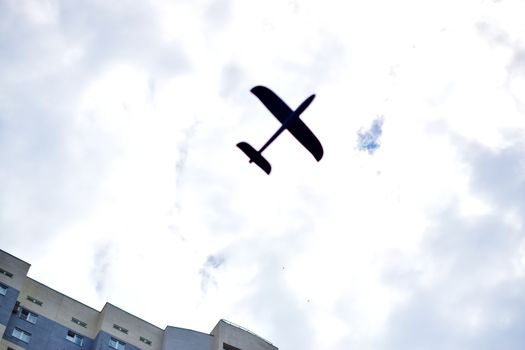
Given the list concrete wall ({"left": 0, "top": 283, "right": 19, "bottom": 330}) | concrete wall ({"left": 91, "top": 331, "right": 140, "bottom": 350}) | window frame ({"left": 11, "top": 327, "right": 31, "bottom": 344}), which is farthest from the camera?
concrete wall ({"left": 91, "top": 331, "right": 140, "bottom": 350})

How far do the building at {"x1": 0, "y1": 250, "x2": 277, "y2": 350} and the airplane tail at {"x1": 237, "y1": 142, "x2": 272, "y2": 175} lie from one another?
2697 cm

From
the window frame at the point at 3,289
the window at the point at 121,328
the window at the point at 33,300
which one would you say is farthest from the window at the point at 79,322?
the window frame at the point at 3,289

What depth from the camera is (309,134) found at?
38812 millimetres

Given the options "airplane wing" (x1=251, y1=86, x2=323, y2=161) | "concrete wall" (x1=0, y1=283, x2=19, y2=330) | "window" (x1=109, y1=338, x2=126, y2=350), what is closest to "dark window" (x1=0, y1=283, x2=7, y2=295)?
"concrete wall" (x1=0, y1=283, x2=19, y2=330)

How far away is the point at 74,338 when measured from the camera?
56250 millimetres

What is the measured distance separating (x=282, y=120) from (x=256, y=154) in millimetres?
4120

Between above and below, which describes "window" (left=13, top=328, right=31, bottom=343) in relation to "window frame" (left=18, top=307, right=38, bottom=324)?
A: below

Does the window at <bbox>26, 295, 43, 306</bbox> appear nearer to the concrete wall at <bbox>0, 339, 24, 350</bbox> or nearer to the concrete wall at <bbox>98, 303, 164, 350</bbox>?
the concrete wall at <bbox>0, 339, 24, 350</bbox>

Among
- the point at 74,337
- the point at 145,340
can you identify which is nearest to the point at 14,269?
the point at 74,337

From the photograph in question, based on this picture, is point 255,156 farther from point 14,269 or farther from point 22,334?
point 14,269

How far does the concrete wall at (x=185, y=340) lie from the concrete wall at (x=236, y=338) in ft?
3.22

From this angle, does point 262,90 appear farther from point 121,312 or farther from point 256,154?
point 121,312

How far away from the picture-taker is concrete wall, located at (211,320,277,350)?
61.0 m

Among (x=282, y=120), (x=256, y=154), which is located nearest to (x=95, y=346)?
(x=256, y=154)
